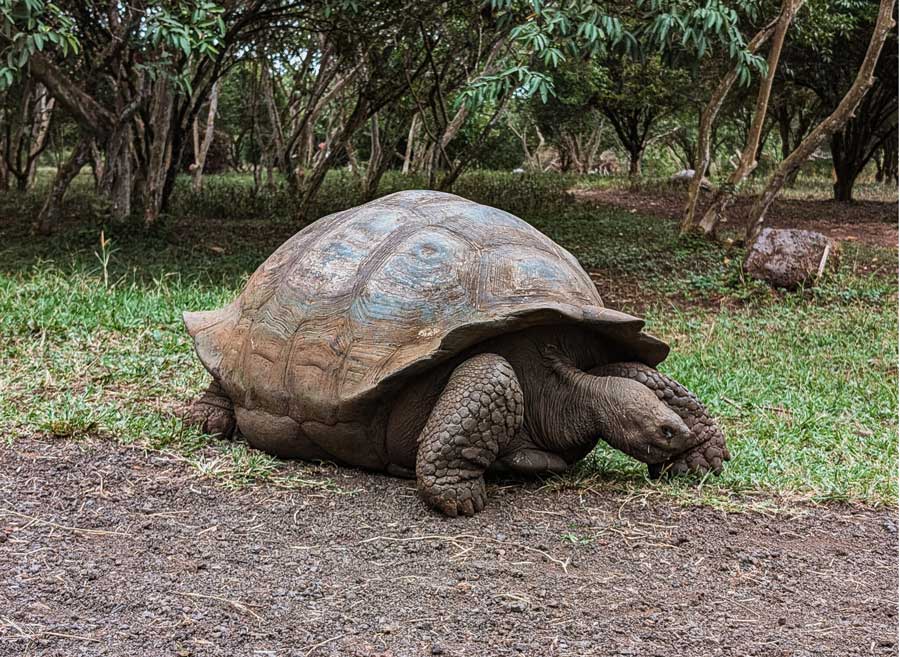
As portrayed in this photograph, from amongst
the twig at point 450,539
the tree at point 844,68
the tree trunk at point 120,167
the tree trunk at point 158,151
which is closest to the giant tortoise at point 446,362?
the twig at point 450,539

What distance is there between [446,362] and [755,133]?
22.5 ft

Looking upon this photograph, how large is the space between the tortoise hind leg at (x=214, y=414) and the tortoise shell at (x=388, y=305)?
19 cm

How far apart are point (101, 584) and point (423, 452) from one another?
1.04m

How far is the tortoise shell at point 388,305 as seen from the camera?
3.11 m

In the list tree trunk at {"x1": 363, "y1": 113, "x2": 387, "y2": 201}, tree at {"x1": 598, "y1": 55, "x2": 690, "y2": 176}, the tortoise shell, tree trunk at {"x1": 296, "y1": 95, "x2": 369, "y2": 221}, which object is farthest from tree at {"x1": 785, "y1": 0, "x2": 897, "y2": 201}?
the tortoise shell

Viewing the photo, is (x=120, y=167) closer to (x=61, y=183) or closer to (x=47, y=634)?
(x=61, y=183)

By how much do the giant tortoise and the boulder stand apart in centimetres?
450

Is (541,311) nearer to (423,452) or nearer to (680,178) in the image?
(423,452)

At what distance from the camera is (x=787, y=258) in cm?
765

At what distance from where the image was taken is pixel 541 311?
3.06 metres

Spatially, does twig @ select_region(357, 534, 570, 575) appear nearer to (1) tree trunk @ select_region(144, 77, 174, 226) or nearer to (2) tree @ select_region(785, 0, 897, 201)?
(1) tree trunk @ select_region(144, 77, 174, 226)

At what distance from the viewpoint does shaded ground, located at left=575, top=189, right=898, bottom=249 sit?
38.5 ft

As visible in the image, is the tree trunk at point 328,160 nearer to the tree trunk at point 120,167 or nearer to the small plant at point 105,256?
the tree trunk at point 120,167

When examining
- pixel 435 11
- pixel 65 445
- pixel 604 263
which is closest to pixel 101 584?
pixel 65 445
